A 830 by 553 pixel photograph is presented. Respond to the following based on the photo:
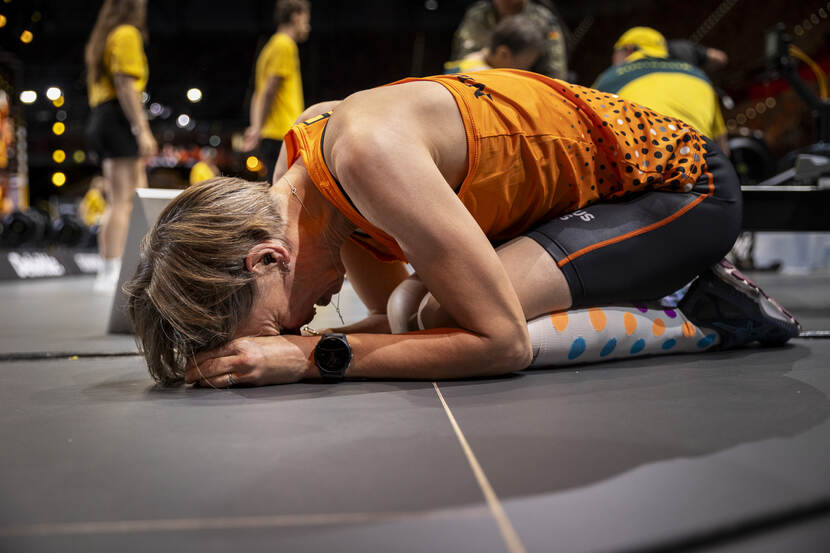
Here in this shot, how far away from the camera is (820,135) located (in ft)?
10.2

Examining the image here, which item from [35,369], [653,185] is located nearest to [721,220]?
[653,185]

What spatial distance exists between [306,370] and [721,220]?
2.77 ft

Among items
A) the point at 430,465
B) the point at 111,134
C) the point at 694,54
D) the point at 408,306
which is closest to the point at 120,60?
the point at 111,134

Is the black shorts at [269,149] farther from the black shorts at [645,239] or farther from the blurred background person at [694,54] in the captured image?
the black shorts at [645,239]

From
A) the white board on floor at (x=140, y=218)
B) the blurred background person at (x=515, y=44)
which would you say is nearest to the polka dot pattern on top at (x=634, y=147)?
the white board on floor at (x=140, y=218)

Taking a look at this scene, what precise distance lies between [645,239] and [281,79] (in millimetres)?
2552

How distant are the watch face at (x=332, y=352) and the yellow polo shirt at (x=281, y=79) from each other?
2475mm

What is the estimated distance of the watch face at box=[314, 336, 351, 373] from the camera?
1.13 meters

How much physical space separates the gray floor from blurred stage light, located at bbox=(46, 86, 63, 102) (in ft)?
40.7

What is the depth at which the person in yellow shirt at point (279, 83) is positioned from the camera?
11.2 feet

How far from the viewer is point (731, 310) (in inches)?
56.6

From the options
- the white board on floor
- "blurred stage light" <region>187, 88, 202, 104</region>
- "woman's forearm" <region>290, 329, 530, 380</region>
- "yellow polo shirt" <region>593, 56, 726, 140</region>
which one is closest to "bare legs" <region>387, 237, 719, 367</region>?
"woman's forearm" <region>290, 329, 530, 380</region>

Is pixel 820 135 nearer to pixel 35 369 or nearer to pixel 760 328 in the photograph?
pixel 760 328

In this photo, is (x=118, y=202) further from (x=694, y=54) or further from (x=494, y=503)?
(x=494, y=503)
